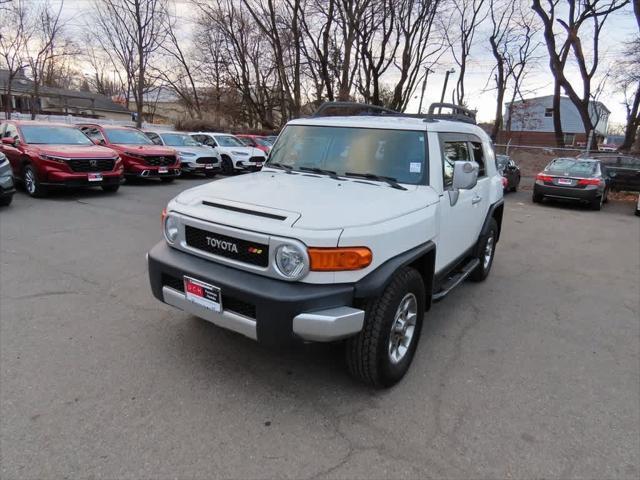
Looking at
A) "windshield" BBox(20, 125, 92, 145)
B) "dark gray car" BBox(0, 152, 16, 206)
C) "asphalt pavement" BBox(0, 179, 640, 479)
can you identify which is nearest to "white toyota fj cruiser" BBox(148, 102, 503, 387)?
"asphalt pavement" BBox(0, 179, 640, 479)

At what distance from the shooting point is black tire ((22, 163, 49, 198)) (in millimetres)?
9476

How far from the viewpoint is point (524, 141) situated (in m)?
48.3

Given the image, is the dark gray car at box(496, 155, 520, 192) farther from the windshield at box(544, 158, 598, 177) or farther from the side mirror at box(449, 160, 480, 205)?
the side mirror at box(449, 160, 480, 205)

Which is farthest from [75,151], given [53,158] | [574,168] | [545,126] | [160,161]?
[545,126]

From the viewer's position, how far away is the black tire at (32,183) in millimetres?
9476

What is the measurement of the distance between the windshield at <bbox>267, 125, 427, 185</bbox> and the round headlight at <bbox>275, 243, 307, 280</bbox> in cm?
135

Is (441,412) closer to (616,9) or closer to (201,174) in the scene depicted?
(201,174)

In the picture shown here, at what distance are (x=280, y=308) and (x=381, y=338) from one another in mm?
730

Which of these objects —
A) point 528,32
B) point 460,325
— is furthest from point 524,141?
point 460,325

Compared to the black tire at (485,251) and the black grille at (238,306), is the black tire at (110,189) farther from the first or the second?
the black grille at (238,306)

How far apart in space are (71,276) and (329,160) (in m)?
3.35

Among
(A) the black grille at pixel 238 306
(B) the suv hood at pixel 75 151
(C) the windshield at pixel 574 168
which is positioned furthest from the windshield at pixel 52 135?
(C) the windshield at pixel 574 168

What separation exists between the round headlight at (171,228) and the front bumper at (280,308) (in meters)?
0.46

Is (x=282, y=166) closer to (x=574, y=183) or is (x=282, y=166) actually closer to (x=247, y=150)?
(x=574, y=183)
